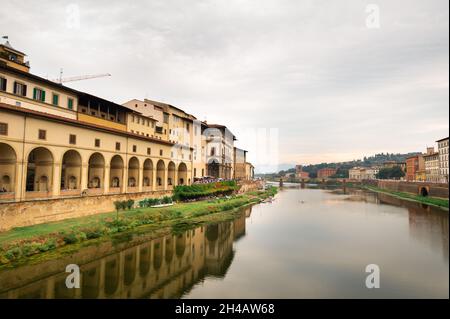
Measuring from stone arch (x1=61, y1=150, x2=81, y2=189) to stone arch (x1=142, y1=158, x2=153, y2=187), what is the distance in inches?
453

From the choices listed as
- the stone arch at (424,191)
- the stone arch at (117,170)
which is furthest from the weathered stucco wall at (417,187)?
the stone arch at (117,170)

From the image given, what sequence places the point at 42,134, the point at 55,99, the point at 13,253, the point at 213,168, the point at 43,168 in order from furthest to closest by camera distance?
the point at 213,168, the point at 55,99, the point at 43,168, the point at 42,134, the point at 13,253

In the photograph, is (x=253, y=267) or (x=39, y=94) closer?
(x=253, y=267)

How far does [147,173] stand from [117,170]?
21.6ft

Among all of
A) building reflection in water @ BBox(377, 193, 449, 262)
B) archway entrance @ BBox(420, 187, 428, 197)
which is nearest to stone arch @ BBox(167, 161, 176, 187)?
building reflection in water @ BBox(377, 193, 449, 262)

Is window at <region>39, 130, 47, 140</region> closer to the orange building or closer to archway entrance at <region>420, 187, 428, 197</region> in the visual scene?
archway entrance at <region>420, 187, 428, 197</region>

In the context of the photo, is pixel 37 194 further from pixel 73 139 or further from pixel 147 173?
pixel 147 173

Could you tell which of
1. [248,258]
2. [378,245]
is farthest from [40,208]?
[378,245]

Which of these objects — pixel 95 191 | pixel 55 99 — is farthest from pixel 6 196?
pixel 55 99

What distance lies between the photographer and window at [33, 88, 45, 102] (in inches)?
1022

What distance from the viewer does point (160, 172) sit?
138ft

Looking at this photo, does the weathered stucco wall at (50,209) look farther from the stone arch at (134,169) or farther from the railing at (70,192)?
the stone arch at (134,169)

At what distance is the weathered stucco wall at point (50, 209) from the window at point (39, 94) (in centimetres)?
1055

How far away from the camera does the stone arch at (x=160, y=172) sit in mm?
40906
